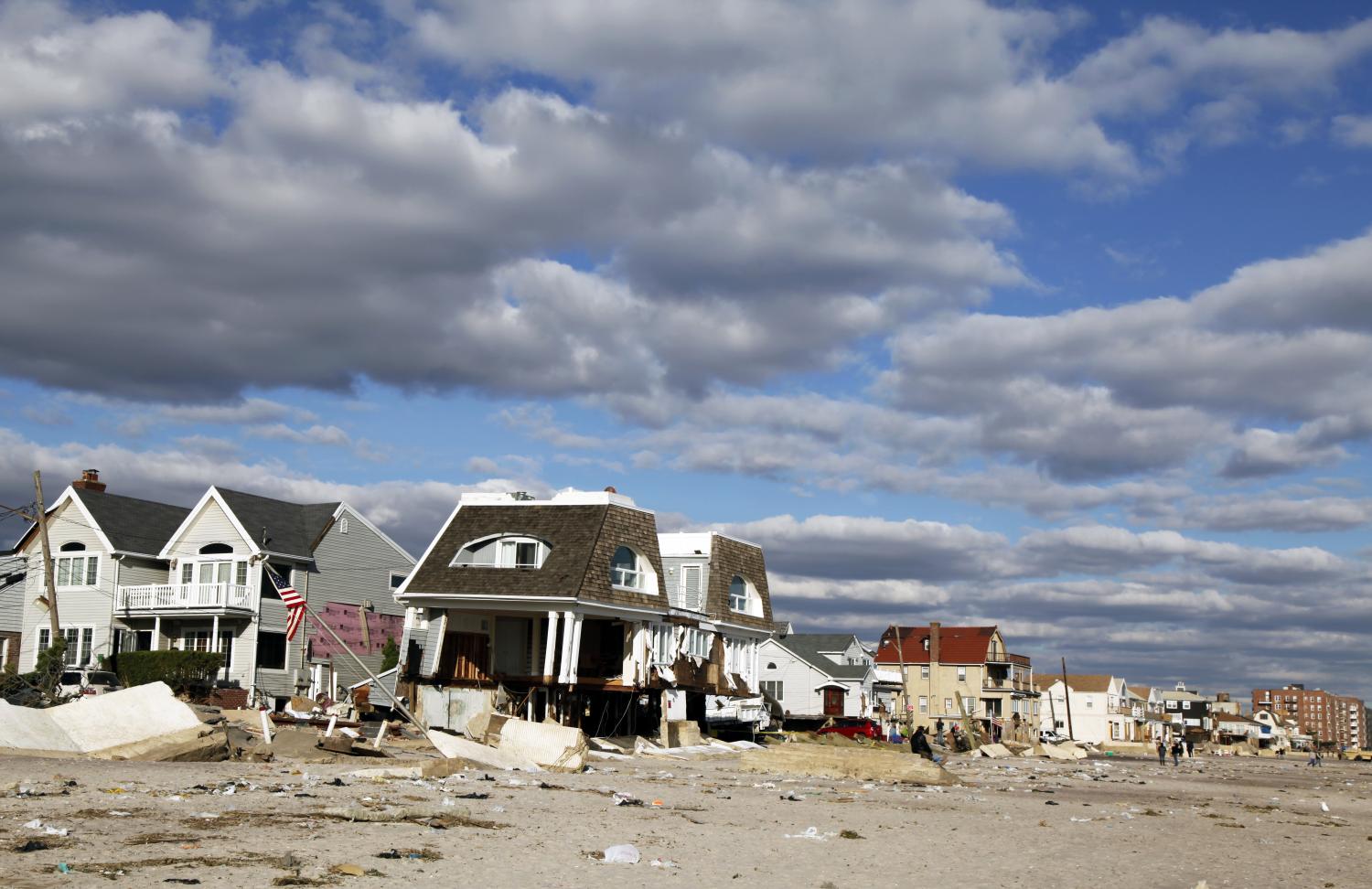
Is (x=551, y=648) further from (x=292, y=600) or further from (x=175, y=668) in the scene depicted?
(x=175, y=668)

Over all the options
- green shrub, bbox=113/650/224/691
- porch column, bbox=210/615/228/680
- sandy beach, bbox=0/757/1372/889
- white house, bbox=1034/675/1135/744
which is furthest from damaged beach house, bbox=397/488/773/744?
white house, bbox=1034/675/1135/744

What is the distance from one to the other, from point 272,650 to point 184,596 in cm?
389

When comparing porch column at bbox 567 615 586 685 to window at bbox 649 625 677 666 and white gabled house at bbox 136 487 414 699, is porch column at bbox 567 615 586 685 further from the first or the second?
white gabled house at bbox 136 487 414 699

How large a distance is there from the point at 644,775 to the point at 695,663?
18.7 metres

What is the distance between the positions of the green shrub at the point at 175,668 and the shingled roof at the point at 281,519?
509 centimetres

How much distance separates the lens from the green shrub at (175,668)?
4709cm

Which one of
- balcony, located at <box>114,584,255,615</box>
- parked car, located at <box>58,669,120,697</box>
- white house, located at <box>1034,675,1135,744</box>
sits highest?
balcony, located at <box>114,584,255,615</box>

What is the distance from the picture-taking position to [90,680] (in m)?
45.2

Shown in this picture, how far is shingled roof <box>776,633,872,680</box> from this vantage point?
93.9 meters

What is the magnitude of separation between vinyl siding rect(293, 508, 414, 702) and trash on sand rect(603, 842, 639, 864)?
1553 inches

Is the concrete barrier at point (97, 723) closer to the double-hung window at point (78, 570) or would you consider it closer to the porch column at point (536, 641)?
the porch column at point (536, 641)

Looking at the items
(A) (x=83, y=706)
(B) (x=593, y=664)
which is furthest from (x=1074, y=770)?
(A) (x=83, y=706)

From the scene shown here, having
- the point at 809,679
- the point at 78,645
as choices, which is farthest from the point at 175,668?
the point at 809,679

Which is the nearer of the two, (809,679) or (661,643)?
(661,643)
